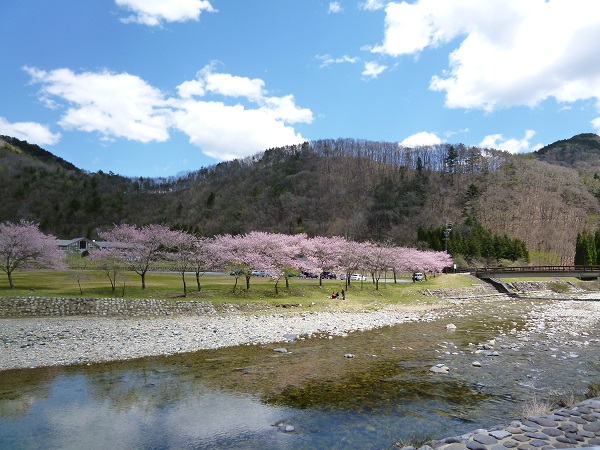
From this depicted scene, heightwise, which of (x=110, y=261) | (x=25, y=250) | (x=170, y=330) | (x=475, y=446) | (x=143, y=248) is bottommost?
(x=170, y=330)

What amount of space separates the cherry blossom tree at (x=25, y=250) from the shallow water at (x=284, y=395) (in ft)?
76.6

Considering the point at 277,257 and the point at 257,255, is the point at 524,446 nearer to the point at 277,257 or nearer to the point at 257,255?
the point at 257,255

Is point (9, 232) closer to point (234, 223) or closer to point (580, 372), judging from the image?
point (580, 372)

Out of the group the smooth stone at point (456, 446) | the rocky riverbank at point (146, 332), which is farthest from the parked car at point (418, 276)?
the smooth stone at point (456, 446)

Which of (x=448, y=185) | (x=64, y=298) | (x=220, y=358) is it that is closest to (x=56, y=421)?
(x=220, y=358)

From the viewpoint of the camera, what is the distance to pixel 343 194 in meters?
136

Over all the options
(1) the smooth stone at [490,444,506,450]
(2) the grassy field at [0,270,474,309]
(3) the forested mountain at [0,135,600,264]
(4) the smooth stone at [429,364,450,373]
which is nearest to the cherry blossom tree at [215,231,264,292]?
(2) the grassy field at [0,270,474,309]

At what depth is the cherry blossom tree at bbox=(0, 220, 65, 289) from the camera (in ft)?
111

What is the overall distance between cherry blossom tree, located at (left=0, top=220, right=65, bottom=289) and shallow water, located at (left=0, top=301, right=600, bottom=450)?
23346 mm

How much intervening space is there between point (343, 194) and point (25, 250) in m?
110

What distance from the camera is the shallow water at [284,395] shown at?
971 cm

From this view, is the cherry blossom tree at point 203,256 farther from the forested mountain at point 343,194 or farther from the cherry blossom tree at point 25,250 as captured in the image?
the forested mountain at point 343,194

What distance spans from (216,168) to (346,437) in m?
184

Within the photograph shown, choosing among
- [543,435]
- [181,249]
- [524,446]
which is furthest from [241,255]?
[524,446]
